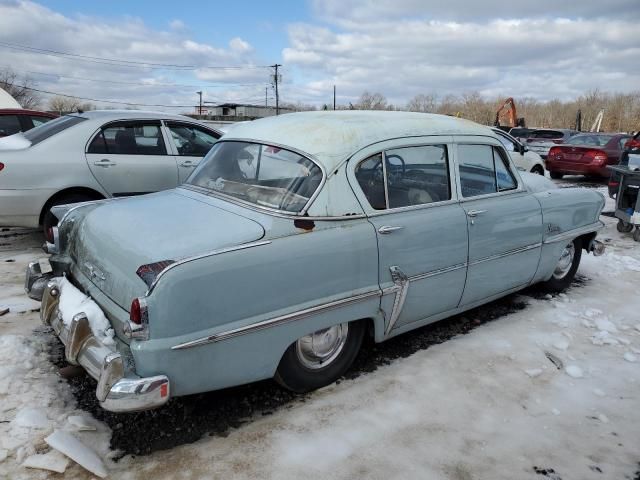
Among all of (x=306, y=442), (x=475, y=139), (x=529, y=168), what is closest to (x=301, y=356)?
(x=306, y=442)

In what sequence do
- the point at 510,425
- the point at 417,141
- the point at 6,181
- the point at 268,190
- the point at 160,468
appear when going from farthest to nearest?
the point at 6,181, the point at 417,141, the point at 268,190, the point at 510,425, the point at 160,468

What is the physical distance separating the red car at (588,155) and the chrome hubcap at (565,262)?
9.32m

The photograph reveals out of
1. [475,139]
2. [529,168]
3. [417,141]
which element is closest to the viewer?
[417,141]

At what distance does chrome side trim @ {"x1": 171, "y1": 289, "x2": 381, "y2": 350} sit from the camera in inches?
93.7

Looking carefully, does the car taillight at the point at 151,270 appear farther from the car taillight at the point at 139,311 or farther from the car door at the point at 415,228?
the car door at the point at 415,228

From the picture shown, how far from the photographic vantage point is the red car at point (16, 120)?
847 centimetres

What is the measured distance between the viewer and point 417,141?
3516mm

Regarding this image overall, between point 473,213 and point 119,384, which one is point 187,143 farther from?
point 119,384

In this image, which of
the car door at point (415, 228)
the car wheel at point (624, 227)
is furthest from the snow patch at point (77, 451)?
the car wheel at point (624, 227)

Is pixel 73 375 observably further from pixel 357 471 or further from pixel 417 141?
pixel 417 141

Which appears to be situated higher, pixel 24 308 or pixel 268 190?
pixel 268 190

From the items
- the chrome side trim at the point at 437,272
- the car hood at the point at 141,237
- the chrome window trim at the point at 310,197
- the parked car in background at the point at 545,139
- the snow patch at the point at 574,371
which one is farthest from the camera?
the parked car in background at the point at 545,139

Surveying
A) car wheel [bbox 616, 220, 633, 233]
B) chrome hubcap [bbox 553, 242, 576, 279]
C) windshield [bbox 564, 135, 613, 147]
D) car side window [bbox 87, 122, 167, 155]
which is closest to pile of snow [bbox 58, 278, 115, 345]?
car side window [bbox 87, 122, 167, 155]

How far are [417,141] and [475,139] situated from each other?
734 mm
